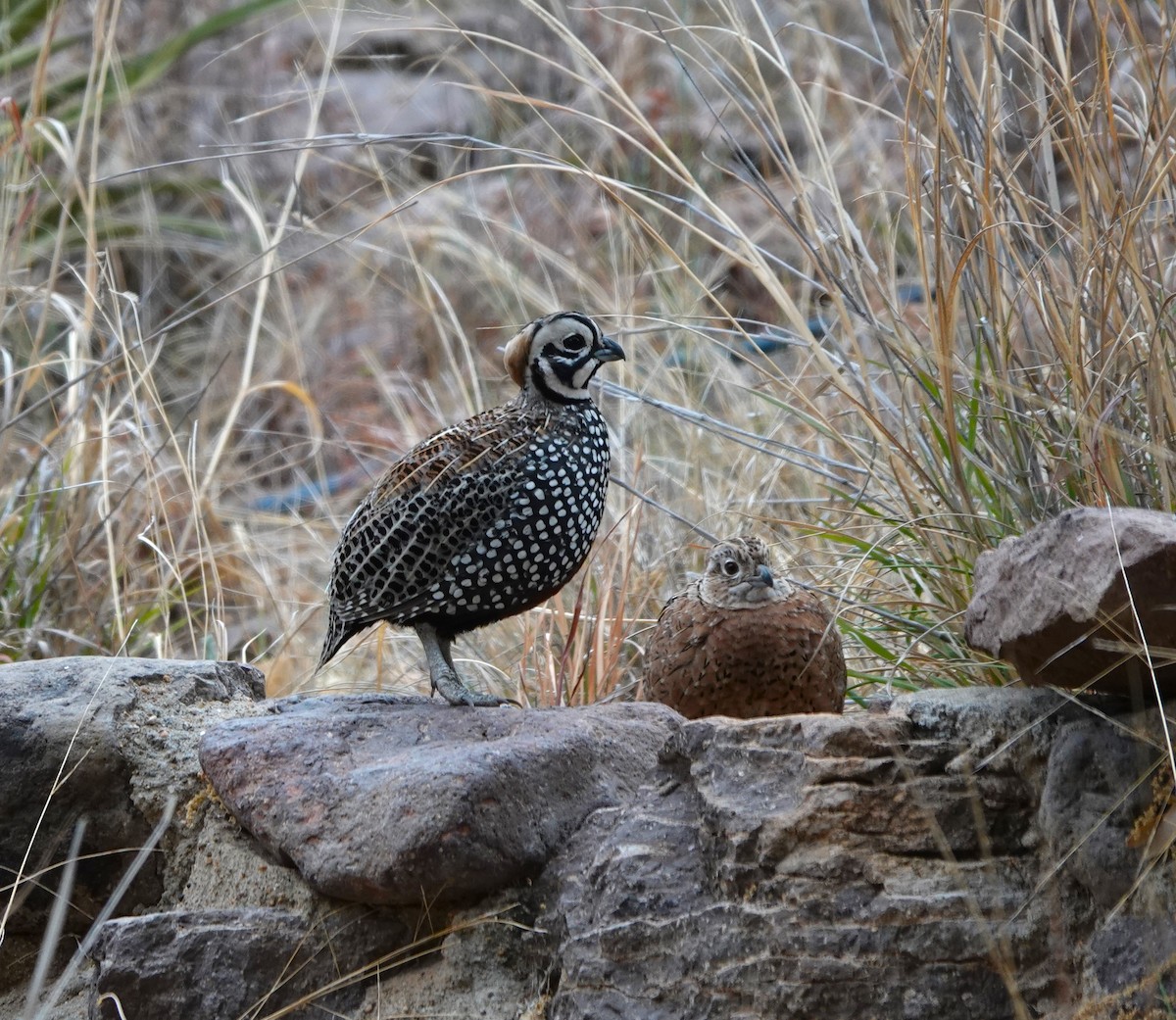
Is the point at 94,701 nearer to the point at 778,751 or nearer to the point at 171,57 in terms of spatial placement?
the point at 778,751

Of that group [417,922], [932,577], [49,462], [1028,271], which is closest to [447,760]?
[417,922]

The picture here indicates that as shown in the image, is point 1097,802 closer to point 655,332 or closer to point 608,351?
point 608,351

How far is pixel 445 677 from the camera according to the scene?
329 centimetres

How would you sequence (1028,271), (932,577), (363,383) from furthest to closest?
1. (363,383)
2. (932,577)
3. (1028,271)

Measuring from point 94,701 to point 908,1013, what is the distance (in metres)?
1.73

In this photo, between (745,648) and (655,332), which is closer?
(745,648)

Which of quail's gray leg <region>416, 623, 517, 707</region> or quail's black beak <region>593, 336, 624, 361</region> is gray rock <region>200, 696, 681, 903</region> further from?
quail's black beak <region>593, 336, 624, 361</region>

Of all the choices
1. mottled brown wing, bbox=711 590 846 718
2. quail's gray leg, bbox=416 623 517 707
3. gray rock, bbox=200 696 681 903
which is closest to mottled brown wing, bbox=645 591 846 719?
mottled brown wing, bbox=711 590 846 718

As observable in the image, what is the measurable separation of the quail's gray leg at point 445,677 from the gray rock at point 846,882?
620 mm

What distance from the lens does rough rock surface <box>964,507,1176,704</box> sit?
2178 mm

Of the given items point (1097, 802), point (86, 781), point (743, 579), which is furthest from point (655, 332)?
point (1097, 802)

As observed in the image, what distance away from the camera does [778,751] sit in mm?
2652

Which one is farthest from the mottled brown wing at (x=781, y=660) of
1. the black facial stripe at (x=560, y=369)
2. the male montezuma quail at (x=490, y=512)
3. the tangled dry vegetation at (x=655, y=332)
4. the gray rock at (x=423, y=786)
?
the black facial stripe at (x=560, y=369)

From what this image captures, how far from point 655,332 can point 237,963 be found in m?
3.58
